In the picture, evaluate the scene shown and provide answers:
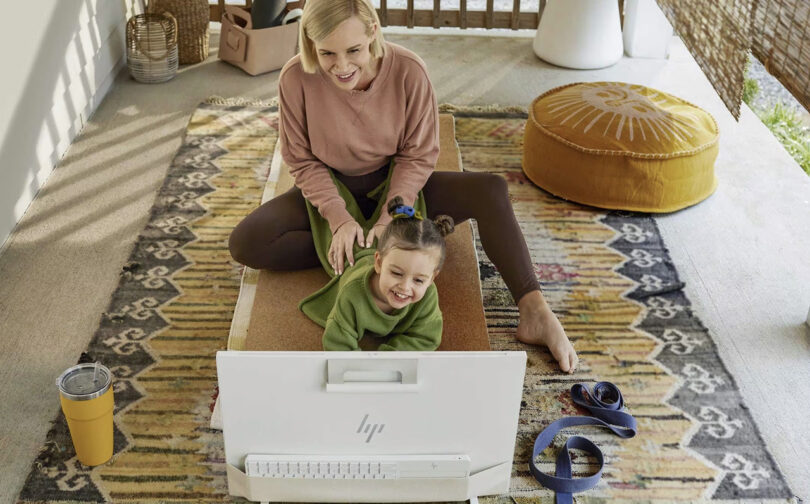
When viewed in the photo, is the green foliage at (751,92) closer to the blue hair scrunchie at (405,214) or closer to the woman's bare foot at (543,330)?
the woman's bare foot at (543,330)

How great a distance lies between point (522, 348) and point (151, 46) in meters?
2.13

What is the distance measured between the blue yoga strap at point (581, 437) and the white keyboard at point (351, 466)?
22 centimetres

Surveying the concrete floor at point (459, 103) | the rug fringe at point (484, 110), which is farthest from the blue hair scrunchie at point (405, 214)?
the rug fringe at point (484, 110)

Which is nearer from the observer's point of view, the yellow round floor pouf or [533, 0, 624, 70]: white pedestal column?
the yellow round floor pouf

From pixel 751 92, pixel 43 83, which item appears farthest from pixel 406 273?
pixel 751 92

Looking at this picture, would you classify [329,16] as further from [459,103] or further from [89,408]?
[459,103]

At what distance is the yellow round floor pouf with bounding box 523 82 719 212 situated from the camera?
279cm

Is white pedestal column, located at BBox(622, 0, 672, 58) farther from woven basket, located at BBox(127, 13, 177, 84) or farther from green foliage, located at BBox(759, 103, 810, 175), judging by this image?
woven basket, located at BBox(127, 13, 177, 84)

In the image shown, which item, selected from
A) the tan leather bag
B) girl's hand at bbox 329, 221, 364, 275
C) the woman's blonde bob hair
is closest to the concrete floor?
the tan leather bag

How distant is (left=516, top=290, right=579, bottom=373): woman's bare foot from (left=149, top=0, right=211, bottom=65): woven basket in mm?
2172

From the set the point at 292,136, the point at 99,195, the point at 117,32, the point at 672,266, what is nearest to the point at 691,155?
the point at 672,266

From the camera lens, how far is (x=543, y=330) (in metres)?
2.26

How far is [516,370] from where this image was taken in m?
1.69

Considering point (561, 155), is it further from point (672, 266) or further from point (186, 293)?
point (186, 293)
